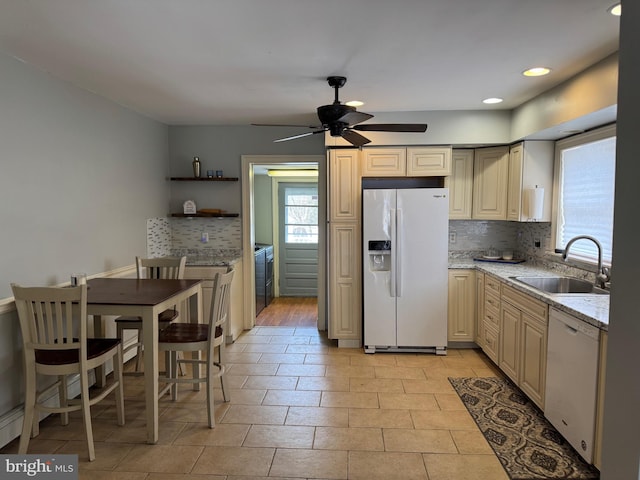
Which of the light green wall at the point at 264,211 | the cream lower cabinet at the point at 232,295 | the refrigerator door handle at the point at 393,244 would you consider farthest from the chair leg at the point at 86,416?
the light green wall at the point at 264,211

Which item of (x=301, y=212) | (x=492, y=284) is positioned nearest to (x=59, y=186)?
(x=492, y=284)

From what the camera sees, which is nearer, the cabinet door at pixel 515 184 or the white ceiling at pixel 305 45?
the white ceiling at pixel 305 45

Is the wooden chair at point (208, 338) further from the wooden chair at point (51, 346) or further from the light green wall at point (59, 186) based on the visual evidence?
Answer: the light green wall at point (59, 186)

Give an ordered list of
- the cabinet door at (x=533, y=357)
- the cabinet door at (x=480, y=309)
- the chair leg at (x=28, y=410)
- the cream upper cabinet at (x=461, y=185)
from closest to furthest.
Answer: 1. the chair leg at (x=28, y=410)
2. the cabinet door at (x=533, y=357)
3. the cabinet door at (x=480, y=309)
4. the cream upper cabinet at (x=461, y=185)

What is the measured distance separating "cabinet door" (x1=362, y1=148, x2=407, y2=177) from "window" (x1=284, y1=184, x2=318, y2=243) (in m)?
2.86

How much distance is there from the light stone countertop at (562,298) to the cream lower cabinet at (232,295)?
251cm

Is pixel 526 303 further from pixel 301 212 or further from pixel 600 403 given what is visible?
pixel 301 212

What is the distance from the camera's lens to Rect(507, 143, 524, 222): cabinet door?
12.9 feet

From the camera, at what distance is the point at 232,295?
455cm

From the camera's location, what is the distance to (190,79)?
10.0 feet

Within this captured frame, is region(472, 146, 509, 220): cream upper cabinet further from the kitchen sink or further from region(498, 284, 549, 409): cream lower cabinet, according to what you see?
region(498, 284, 549, 409): cream lower cabinet

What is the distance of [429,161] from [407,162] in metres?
0.22

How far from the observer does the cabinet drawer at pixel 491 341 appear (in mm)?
3634

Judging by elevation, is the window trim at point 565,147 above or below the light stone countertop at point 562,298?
above
